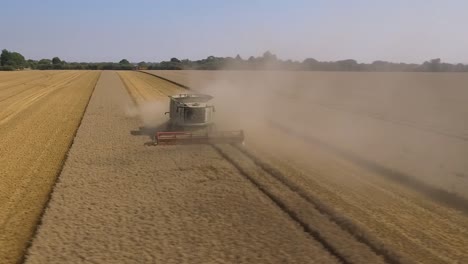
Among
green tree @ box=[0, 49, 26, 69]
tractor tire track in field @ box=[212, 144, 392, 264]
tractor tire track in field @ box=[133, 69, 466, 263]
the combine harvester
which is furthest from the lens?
green tree @ box=[0, 49, 26, 69]

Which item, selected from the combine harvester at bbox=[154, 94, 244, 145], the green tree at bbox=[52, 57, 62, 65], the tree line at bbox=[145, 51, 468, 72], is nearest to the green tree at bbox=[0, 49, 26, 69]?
the green tree at bbox=[52, 57, 62, 65]

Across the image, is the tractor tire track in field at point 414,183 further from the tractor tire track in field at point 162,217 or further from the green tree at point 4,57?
the green tree at point 4,57

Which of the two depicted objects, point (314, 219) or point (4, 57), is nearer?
point (314, 219)

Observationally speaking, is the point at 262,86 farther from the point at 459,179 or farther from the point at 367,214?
the point at 367,214

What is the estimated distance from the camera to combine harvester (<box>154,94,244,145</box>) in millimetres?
17734

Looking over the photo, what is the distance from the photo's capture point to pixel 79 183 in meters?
12.5

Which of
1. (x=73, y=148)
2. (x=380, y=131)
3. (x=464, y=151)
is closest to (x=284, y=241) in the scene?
(x=73, y=148)

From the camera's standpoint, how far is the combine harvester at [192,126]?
58.2 feet

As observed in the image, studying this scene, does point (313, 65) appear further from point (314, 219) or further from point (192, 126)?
point (314, 219)

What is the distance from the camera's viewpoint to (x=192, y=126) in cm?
1894

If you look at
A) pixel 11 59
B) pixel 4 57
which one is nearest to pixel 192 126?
pixel 11 59

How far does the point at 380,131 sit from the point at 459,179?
27.6 feet

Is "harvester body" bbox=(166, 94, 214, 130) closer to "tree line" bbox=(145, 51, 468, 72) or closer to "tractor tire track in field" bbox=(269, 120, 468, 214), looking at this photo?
"tractor tire track in field" bbox=(269, 120, 468, 214)

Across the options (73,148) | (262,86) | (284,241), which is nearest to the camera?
(284,241)
